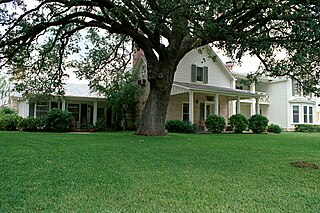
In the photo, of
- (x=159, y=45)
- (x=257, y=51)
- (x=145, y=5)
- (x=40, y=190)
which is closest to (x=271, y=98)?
(x=159, y=45)

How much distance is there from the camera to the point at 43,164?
527cm

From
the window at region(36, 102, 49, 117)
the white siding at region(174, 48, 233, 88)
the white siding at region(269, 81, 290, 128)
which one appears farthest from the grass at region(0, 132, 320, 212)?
the white siding at region(269, 81, 290, 128)

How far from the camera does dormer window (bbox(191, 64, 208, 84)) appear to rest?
21.2 metres

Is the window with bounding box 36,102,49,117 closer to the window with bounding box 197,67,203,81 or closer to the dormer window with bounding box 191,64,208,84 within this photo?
the dormer window with bounding box 191,64,208,84

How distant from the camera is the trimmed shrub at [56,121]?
55.3 feet

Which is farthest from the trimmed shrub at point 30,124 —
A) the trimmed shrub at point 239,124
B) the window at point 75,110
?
the trimmed shrub at point 239,124

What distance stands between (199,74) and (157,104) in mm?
A: 9756

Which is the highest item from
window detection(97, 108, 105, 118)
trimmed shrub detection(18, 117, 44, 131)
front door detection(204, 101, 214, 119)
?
front door detection(204, 101, 214, 119)

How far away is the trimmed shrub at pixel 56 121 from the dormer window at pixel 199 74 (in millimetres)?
9783

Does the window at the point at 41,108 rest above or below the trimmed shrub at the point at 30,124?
above

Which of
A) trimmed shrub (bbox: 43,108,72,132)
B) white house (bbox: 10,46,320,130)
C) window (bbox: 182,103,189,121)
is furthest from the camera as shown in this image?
window (bbox: 182,103,189,121)

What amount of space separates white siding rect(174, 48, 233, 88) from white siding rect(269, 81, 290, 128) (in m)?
7.23

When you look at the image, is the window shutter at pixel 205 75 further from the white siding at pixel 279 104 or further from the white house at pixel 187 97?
the white siding at pixel 279 104

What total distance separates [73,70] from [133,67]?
749 centimetres
